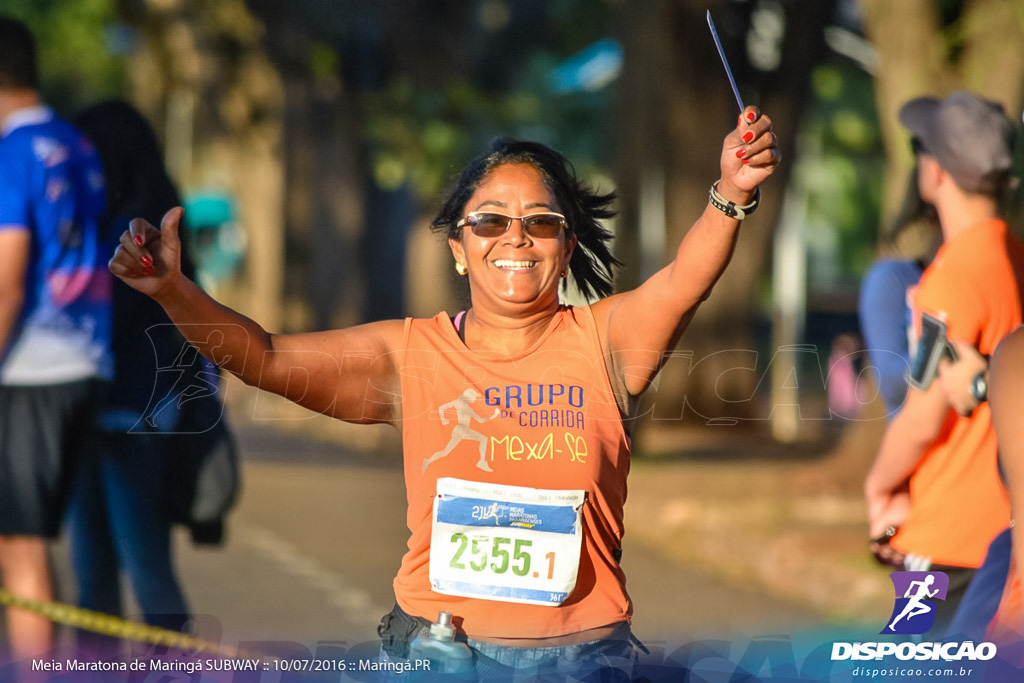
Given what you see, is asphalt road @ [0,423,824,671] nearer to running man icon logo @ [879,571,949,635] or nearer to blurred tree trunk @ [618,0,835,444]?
running man icon logo @ [879,571,949,635]

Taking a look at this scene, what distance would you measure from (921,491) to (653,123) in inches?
410

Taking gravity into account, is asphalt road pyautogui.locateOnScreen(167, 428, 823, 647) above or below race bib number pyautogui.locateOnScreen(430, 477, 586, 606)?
below

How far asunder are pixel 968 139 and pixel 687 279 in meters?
1.43

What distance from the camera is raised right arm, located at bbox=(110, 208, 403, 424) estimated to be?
3.01 meters

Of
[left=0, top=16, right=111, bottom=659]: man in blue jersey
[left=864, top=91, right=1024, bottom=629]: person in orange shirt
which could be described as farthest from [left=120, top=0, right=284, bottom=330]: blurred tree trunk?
[left=864, top=91, right=1024, bottom=629]: person in orange shirt

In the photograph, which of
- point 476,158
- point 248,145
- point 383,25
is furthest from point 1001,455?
point 248,145

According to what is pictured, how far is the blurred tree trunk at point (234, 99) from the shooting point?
2030 cm

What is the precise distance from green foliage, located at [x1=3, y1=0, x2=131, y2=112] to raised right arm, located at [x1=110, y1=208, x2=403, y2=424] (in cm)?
1796

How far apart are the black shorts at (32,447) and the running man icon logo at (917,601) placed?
8.91 feet

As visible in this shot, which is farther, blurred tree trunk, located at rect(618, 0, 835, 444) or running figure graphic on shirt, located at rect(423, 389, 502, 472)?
blurred tree trunk, located at rect(618, 0, 835, 444)

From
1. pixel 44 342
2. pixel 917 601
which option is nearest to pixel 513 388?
pixel 917 601

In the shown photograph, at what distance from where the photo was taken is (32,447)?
4.99 meters

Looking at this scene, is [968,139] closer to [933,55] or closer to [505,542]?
[505,542]

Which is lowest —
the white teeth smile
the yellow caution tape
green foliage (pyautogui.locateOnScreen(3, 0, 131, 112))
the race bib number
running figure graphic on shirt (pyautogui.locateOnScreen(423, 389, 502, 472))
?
the yellow caution tape
